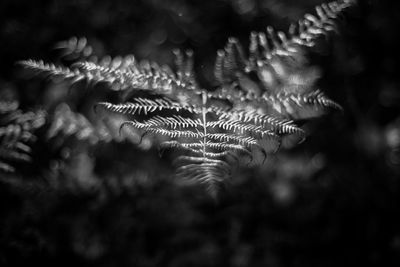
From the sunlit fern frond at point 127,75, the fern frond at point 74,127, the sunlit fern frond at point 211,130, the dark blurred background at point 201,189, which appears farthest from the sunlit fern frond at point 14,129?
the sunlit fern frond at point 211,130

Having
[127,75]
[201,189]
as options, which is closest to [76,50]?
[127,75]

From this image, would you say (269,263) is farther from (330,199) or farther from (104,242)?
(104,242)

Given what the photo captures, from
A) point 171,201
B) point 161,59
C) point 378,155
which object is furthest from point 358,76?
point 171,201

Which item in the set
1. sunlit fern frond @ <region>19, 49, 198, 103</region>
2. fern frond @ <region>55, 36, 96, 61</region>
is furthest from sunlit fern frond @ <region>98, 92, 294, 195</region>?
fern frond @ <region>55, 36, 96, 61</region>

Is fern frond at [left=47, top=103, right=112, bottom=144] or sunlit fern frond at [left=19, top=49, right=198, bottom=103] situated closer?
sunlit fern frond at [left=19, top=49, right=198, bottom=103]

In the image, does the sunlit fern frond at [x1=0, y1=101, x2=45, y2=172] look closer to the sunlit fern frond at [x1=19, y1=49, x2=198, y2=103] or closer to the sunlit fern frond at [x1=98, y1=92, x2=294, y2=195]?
the sunlit fern frond at [x1=19, y1=49, x2=198, y2=103]
